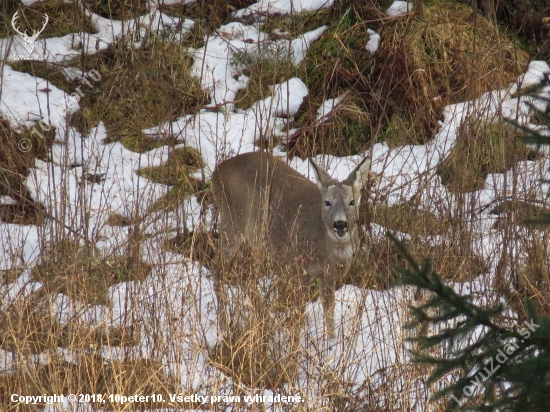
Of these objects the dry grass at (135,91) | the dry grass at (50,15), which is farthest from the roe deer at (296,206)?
the dry grass at (50,15)

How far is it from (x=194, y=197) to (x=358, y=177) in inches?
82.2

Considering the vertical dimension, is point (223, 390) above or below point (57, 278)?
below

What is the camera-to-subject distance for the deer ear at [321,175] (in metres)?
6.52

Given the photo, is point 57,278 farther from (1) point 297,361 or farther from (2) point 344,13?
(2) point 344,13

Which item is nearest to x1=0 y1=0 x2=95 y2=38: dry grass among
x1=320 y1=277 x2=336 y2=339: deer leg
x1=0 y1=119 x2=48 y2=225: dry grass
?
x1=0 y1=119 x2=48 y2=225: dry grass

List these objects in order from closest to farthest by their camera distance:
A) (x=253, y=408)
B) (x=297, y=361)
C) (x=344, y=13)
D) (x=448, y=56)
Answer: (x=253, y=408) < (x=297, y=361) < (x=448, y=56) < (x=344, y=13)

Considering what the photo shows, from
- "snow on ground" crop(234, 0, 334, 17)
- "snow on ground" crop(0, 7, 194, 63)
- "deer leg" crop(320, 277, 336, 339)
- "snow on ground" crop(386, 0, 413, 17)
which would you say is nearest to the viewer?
"deer leg" crop(320, 277, 336, 339)

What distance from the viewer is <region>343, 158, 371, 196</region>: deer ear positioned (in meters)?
6.31

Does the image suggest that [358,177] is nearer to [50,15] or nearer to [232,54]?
[232,54]

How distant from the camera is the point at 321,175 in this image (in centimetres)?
654

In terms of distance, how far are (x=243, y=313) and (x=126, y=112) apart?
5.08m

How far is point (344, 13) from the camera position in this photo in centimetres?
925

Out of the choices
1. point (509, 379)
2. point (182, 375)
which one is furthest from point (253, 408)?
point (509, 379)

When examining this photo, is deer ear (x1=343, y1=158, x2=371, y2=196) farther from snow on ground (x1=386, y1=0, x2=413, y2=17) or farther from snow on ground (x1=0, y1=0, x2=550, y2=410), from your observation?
snow on ground (x1=386, y1=0, x2=413, y2=17)
